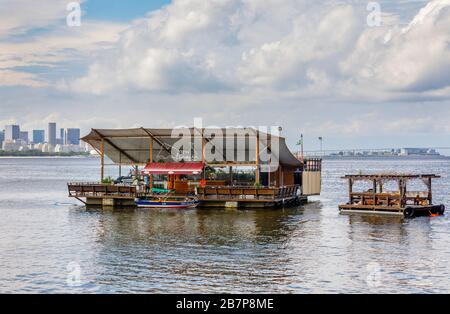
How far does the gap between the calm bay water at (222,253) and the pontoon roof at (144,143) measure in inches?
314

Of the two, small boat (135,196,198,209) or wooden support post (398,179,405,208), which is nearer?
wooden support post (398,179,405,208)

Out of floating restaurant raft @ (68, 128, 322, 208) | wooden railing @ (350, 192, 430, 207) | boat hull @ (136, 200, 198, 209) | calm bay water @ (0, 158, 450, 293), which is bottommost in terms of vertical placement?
calm bay water @ (0, 158, 450, 293)

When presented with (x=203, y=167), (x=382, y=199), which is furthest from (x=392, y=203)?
(x=203, y=167)

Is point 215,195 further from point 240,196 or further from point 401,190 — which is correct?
point 401,190

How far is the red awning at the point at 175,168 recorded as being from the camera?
60.8 m

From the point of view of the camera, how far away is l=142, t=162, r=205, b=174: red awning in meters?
60.8

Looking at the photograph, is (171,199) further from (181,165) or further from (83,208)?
(83,208)

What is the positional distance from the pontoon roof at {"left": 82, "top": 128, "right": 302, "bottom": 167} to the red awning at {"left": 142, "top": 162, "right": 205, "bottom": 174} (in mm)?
2165

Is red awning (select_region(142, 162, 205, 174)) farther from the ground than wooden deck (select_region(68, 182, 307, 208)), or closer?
farther from the ground

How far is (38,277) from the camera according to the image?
2964cm

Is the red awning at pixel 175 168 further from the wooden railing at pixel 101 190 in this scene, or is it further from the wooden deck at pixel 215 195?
the wooden railing at pixel 101 190

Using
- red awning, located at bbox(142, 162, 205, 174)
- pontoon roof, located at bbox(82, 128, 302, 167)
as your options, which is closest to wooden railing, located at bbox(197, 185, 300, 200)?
red awning, located at bbox(142, 162, 205, 174)

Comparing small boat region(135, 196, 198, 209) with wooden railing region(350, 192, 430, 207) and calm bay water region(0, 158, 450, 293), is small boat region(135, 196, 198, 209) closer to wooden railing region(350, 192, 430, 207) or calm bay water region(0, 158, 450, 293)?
calm bay water region(0, 158, 450, 293)

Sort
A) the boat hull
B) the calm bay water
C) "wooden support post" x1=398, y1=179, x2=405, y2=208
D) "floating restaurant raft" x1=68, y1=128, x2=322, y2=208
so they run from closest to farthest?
1. the calm bay water
2. "wooden support post" x1=398, y1=179, x2=405, y2=208
3. the boat hull
4. "floating restaurant raft" x1=68, y1=128, x2=322, y2=208
